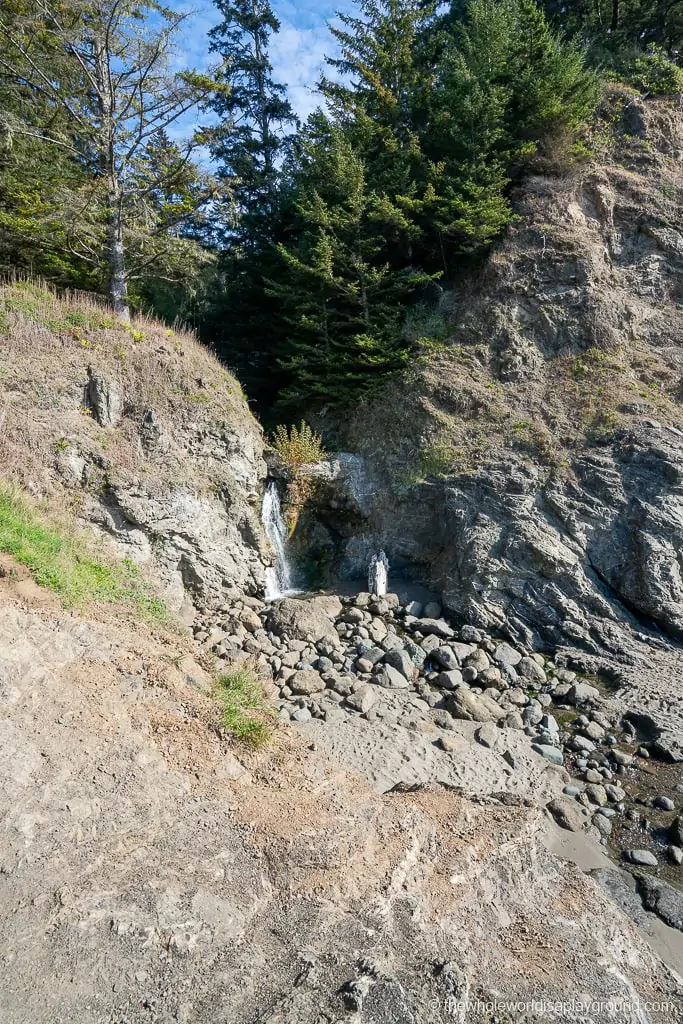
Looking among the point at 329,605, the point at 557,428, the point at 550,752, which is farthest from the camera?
the point at 557,428

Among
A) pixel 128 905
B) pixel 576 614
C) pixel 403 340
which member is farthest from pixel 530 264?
pixel 128 905

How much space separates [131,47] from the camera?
13562 millimetres

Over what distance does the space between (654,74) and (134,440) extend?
22.9 metres

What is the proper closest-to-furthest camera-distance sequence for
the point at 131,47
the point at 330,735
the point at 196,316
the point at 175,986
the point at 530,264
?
the point at 175,986, the point at 330,735, the point at 131,47, the point at 530,264, the point at 196,316

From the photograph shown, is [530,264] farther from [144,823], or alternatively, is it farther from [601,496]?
[144,823]

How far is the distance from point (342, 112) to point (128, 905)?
73.2 feet

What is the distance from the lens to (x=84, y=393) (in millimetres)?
11586

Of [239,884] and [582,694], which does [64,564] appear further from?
[582,694]

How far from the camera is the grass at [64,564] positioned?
7.84 metres

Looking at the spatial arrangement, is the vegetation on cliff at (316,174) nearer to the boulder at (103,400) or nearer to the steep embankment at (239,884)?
the boulder at (103,400)

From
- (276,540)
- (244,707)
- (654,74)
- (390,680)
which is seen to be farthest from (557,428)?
(654,74)

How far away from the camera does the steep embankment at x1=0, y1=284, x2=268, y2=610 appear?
10680 millimetres

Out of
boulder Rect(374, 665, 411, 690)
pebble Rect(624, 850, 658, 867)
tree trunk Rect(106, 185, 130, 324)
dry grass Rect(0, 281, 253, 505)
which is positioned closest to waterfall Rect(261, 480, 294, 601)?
dry grass Rect(0, 281, 253, 505)

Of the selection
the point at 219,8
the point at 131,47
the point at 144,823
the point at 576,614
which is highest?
the point at 219,8
